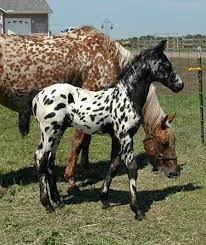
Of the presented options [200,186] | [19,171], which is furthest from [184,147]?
[19,171]

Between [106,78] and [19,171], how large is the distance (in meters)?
2.22

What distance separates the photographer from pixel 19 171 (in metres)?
8.10

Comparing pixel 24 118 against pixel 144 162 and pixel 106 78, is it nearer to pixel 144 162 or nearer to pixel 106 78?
pixel 106 78

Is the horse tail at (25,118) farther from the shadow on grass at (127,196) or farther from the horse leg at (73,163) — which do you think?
the shadow on grass at (127,196)

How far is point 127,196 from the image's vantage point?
6629 millimetres

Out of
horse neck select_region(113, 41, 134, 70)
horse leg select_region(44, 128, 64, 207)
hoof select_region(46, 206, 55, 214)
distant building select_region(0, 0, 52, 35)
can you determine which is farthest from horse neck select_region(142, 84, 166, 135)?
distant building select_region(0, 0, 52, 35)

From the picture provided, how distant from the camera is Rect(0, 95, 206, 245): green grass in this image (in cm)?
518

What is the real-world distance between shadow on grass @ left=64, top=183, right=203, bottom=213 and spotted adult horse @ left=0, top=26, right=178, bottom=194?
1.13 feet

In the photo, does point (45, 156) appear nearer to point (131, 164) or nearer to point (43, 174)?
point (43, 174)

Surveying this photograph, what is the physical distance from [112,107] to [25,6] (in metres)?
45.0

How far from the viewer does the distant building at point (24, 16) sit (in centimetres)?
4862

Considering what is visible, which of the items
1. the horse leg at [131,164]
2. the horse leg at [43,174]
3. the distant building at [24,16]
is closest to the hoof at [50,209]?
the horse leg at [43,174]

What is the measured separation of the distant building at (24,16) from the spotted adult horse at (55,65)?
42176 mm

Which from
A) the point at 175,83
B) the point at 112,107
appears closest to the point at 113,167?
the point at 112,107
